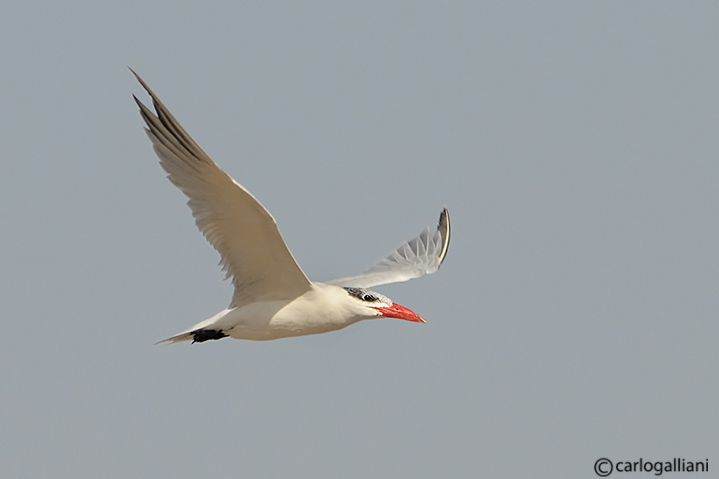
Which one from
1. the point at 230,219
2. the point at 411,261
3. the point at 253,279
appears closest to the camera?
the point at 230,219

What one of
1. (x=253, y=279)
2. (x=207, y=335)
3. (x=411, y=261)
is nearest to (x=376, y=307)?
(x=253, y=279)

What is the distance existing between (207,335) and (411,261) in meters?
4.26

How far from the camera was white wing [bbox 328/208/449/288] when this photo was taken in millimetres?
15805

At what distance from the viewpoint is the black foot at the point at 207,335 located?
13.4 m

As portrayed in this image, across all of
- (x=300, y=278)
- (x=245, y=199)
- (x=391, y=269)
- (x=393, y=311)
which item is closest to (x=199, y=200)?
(x=245, y=199)

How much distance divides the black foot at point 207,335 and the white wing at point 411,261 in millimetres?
2535

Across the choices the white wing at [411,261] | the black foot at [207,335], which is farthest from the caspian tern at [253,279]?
the white wing at [411,261]

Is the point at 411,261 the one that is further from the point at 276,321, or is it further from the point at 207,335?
the point at 207,335

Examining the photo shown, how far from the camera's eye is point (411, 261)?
1675cm

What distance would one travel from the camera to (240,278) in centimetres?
1338

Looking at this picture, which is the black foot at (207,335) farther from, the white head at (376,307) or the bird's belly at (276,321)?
the white head at (376,307)

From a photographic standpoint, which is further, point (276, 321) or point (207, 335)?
point (207, 335)

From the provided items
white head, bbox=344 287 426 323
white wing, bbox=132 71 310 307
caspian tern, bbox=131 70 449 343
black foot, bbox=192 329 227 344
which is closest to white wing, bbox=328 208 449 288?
white head, bbox=344 287 426 323

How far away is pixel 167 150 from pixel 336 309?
277 cm
